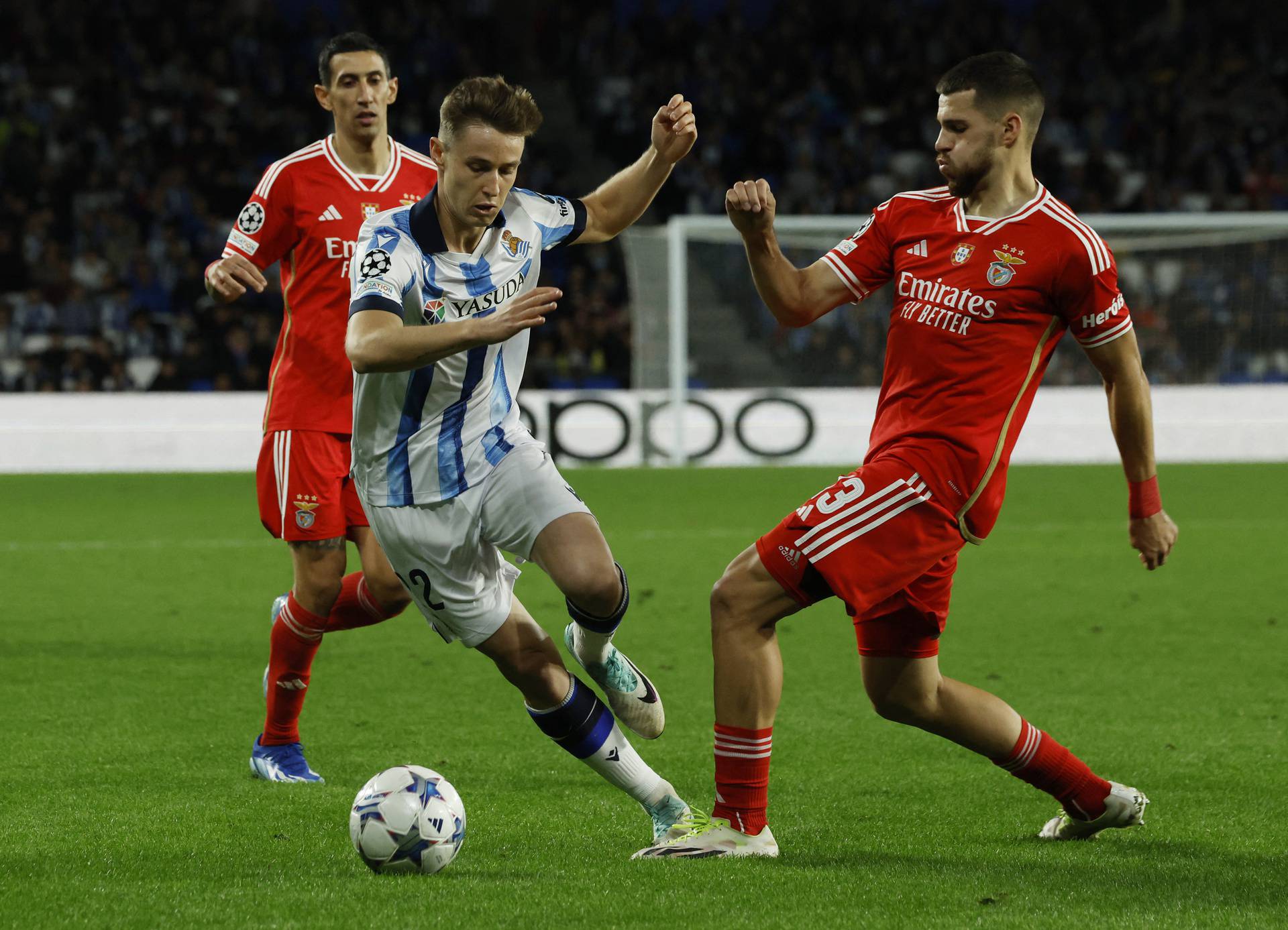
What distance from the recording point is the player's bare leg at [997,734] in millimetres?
4188

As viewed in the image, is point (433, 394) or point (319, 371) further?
point (319, 371)

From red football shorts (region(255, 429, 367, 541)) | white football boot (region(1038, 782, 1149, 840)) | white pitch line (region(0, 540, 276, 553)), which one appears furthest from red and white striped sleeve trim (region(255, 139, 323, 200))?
white pitch line (region(0, 540, 276, 553))

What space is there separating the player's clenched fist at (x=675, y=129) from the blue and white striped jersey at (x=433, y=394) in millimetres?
658

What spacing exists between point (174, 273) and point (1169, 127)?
1471cm

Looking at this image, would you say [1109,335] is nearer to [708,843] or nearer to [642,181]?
[642,181]

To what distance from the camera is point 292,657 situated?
529 centimetres

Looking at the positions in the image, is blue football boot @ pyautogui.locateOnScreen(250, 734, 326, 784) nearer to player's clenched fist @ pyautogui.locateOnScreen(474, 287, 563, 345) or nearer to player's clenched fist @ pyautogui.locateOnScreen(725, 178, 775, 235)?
player's clenched fist @ pyautogui.locateOnScreen(474, 287, 563, 345)

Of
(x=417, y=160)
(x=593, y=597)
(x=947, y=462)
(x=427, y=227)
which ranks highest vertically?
(x=417, y=160)

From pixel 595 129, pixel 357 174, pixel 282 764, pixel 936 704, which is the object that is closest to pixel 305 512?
pixel 282 764

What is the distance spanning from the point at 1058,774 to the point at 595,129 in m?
21.1

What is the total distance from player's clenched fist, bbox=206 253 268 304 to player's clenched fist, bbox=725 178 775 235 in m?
1.55

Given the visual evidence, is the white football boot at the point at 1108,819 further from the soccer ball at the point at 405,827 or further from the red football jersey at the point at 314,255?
the red football jersey at the point at 314,255

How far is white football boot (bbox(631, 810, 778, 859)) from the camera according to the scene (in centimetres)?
402

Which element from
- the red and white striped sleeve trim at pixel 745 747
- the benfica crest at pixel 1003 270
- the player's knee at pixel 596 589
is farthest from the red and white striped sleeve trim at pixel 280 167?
the red and white striped sleeve trim at pixel 745 747
